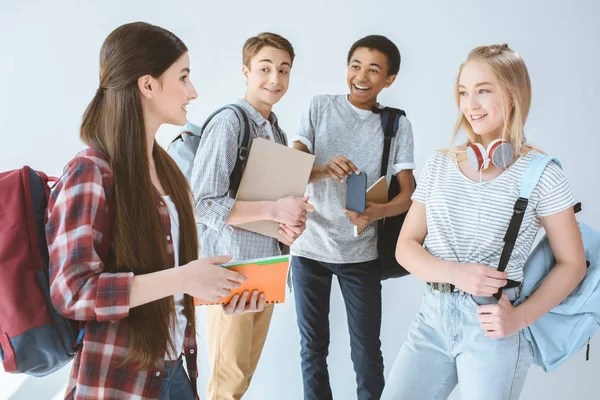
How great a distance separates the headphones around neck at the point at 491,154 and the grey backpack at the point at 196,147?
2.71 feet

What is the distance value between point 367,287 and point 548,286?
945 millimetres

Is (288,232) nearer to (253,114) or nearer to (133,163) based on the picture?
(253,114)

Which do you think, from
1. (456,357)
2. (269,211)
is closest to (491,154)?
(456,357)

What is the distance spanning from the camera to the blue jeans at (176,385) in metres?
1.37

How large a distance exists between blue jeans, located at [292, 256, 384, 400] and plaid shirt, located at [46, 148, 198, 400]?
123cm

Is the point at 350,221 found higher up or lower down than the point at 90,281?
lower down

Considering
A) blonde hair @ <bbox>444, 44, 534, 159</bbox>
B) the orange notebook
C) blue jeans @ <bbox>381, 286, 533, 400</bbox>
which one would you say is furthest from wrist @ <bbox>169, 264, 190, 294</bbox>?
blonde hair @ <bbox>444, 44, 534, 159</bbox>

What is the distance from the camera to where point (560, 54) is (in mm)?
2975

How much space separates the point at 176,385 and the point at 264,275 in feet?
1.16

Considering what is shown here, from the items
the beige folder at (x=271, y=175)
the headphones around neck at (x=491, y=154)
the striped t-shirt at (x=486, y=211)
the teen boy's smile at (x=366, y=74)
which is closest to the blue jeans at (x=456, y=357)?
the striped t-shirt at (x=486, y=211)

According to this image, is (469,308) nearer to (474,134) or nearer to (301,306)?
(474,134)

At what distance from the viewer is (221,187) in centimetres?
198

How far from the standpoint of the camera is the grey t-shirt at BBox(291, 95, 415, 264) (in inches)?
92.9

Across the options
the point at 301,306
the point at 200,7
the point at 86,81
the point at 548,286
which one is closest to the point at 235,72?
the point at 200,7
